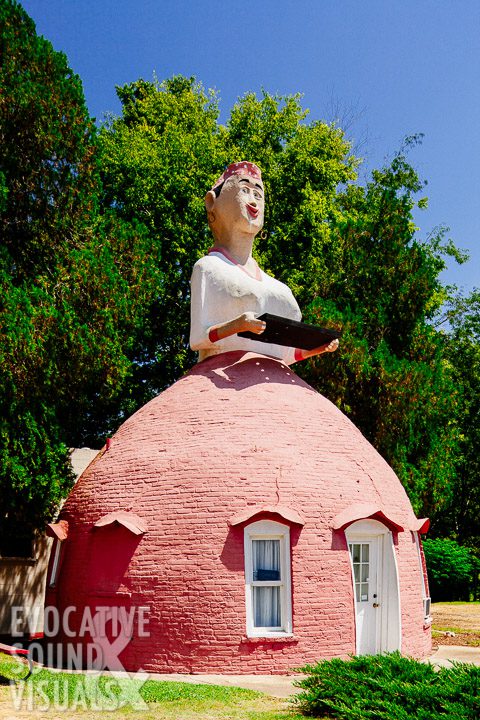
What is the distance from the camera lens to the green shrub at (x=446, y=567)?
30.9 m

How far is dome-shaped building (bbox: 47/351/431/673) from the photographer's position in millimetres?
12656

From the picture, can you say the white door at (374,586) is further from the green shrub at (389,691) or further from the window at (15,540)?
the window at (15,540)

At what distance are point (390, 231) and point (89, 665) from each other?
16.4m

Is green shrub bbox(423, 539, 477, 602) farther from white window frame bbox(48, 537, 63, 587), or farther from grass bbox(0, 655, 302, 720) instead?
grass bbox(0, 655, 302, 720)

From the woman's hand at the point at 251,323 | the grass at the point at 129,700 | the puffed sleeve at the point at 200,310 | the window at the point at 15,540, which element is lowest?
the grass at the point at 129,700

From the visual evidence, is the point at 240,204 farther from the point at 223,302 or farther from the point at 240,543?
the point at 240,543

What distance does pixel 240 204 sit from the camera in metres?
16.4

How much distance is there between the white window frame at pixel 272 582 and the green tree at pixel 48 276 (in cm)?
598

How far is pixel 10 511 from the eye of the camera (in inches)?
682

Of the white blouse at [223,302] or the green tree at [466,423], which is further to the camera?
the green tree at [466,423]

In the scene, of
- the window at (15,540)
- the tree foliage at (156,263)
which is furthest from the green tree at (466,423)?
the window at (15,540)

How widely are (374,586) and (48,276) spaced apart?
1021 cm

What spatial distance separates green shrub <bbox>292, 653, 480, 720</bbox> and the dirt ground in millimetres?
7556

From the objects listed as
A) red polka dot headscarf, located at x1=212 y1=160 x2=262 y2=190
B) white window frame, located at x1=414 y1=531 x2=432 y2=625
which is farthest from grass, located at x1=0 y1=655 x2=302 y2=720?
red polka dot headscarf, located at x1=212 y1=160 x2=262 y2=190
